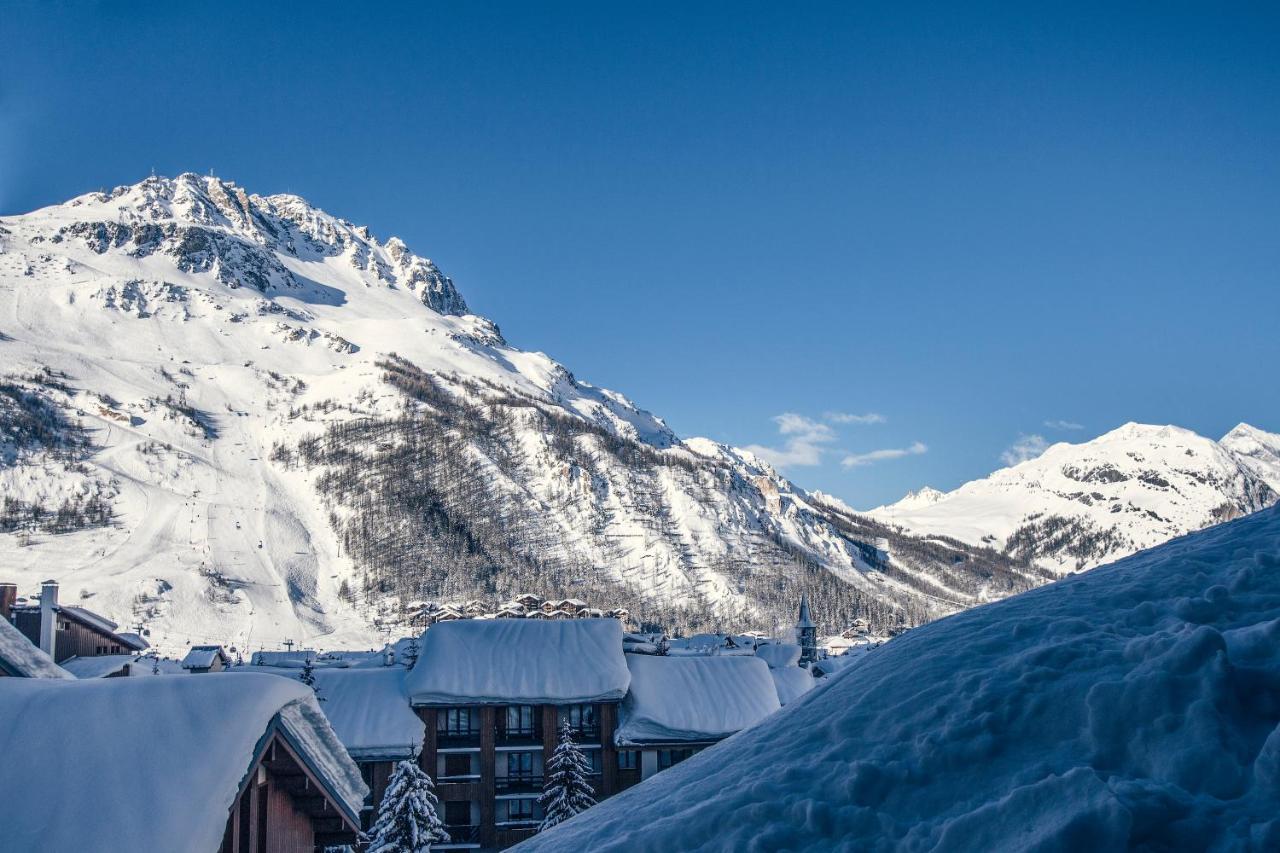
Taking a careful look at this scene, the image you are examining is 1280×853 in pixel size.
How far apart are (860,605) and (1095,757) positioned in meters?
188

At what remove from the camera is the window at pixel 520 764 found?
37.2 metres

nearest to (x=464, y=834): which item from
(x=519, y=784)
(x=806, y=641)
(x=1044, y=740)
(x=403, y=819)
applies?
(x=519, y=784)

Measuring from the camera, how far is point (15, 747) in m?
8.48

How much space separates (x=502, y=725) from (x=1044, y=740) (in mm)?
35478

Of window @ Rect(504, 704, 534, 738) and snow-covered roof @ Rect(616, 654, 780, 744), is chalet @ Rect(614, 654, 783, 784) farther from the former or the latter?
window @ Rect(504, 704, 534, 738)

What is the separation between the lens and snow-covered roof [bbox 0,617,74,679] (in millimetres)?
13992

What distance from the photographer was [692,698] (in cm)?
3862

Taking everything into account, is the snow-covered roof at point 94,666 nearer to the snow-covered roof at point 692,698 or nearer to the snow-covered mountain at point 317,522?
the snow-covered roof at point 692,698

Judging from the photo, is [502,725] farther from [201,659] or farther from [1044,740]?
[1044,740]

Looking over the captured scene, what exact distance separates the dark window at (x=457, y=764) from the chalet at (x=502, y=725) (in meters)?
0.04

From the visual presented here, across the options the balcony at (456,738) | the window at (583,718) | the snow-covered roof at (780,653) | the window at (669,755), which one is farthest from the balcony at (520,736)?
the snow-covered roof at (780,653)

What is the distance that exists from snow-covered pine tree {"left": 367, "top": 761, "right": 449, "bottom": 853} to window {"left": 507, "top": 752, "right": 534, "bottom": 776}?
1232cm

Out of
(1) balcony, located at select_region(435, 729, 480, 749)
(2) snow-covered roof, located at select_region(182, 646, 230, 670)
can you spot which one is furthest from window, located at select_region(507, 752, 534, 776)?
(2) snow-covered roof, located at select_region(182, 646, 230, 670)

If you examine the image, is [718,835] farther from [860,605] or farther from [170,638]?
[860,605]
